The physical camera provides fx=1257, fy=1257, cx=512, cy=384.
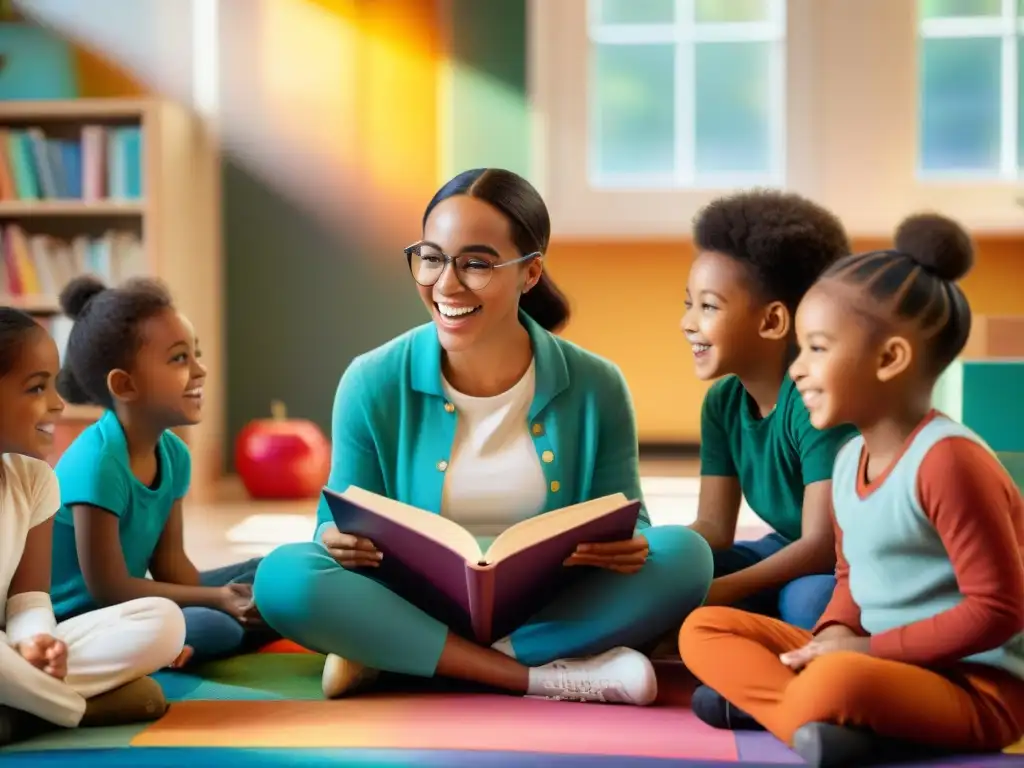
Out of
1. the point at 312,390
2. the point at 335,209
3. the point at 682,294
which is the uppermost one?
the point at 335,209

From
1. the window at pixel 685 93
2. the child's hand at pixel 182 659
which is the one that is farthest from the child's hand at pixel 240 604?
the window at pixel 685 93

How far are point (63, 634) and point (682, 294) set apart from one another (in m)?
3.16

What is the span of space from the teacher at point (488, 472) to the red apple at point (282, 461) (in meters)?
2.22

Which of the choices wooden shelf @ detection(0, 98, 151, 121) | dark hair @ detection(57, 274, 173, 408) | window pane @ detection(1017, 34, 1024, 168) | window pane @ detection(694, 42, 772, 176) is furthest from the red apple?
window pane @ detection(1017, 34, 1024, 168)

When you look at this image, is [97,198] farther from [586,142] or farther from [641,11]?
[641,11]

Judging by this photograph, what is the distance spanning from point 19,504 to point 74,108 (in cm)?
274

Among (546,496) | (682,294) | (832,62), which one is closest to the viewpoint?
(546,496)

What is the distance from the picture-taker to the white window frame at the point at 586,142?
4.16 m

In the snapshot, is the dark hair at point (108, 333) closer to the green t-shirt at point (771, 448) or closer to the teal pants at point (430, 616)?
the teal pants at point (430, 616)

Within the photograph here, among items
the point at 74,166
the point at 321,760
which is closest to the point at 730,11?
the point at 74,166

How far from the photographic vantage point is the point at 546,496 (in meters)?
1.81

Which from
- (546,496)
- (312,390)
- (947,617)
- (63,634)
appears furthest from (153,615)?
(312,390)

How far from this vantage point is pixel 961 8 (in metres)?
4.13

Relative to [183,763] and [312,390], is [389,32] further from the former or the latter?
[183,763]
